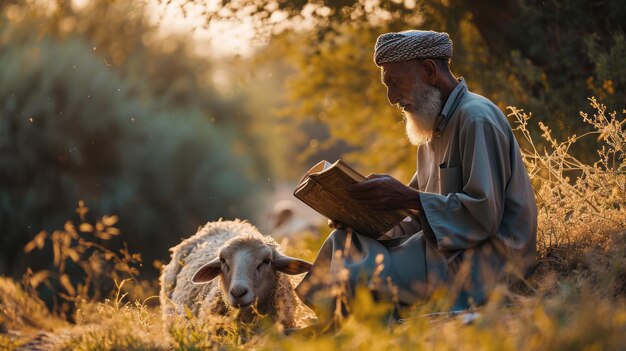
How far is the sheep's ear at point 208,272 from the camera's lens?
5.56 metres

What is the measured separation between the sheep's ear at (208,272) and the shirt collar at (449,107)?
1757mm

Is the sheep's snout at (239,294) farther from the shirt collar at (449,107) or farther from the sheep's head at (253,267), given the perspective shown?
the shirt collar at (449,107)

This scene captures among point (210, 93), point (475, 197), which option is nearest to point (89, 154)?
point (210, 93)

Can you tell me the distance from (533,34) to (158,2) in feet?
13.6

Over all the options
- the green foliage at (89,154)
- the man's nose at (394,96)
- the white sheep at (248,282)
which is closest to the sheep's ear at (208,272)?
the white sheep at (248,282)

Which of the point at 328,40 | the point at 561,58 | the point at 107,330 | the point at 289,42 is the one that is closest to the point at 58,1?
the point at 289,42

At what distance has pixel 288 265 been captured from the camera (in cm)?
552

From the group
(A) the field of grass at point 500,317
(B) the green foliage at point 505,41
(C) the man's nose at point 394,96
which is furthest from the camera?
(B) the green foliage at point 505,41

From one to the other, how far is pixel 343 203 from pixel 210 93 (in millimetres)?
16703

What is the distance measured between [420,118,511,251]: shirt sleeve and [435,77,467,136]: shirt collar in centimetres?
22

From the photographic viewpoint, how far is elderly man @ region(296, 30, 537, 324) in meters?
4.51

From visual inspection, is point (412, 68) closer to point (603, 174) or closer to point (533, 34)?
point (603, 174)

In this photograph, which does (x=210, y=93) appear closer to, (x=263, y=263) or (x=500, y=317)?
(x=263, y=263)

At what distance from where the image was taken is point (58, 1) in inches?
535
